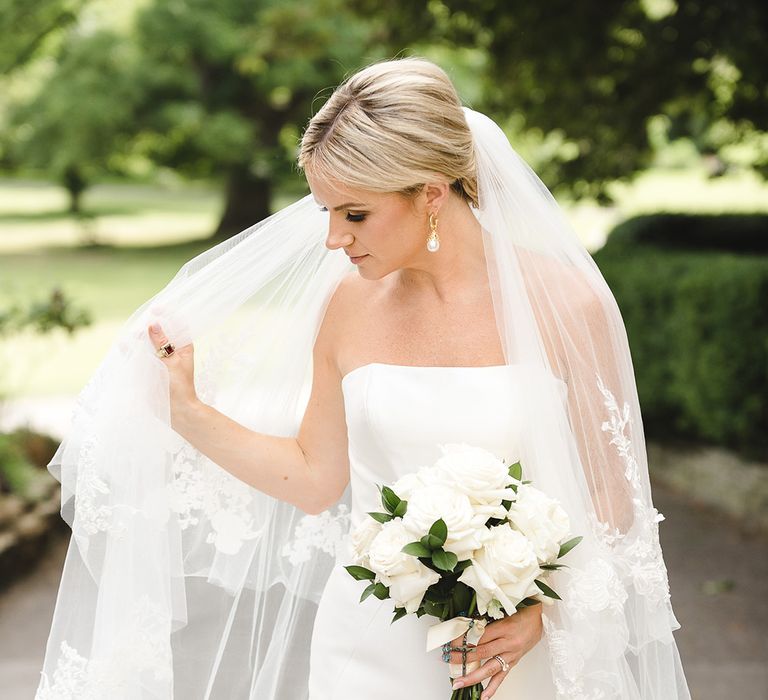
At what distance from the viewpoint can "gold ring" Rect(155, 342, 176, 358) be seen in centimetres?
269

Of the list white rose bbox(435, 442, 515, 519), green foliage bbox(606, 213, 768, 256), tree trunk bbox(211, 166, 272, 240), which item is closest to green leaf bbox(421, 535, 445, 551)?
Answer: white rose bbox(435, 442, 515, 519)

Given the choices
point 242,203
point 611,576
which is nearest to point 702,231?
point 611,576

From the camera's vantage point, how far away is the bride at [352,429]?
2422mm

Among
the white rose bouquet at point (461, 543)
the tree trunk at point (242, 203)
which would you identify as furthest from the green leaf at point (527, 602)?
the tree trunk at point (242, 203)

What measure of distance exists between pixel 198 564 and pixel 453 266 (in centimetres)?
112

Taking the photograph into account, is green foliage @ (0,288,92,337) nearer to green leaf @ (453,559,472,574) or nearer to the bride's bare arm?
the bride's bare arm

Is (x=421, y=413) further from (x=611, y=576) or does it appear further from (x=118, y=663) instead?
(x=118, y=663)

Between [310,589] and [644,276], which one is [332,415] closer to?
[310,589]

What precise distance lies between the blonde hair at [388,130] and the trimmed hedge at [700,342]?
16.1 ft

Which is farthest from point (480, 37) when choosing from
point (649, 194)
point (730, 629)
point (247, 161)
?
point (649, 194)

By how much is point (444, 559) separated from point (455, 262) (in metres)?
0.87

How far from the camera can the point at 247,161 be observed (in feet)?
85.6

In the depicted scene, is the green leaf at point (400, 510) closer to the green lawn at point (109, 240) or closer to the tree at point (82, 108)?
the green lawn at point (109, 240)

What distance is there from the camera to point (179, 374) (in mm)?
2715
